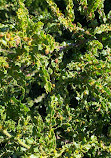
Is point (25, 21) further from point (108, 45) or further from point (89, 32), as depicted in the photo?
point (108, 45)

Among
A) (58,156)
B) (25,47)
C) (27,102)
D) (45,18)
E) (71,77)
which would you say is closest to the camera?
(25,47)

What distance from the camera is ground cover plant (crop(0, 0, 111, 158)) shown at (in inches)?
47.6

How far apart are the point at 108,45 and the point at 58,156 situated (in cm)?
88

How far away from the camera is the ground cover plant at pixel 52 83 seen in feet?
3.97

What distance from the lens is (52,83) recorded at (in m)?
1.60

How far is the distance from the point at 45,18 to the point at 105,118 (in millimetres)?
823

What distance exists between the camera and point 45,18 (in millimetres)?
1630

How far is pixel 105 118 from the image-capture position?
5.54 feet

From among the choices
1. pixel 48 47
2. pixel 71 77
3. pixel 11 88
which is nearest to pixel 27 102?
pixel 11 88

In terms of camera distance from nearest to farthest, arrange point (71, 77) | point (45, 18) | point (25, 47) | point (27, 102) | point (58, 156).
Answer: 1. point (25, 47)
2. point (58, 156)
3. point (71, 77)
4. point (45, 18)
5. point (27, 102)

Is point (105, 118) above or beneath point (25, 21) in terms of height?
beneath

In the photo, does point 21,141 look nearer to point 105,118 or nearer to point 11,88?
point 11,88

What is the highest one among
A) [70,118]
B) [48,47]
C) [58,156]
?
[48,47]

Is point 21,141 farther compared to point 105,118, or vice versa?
point 105,118
